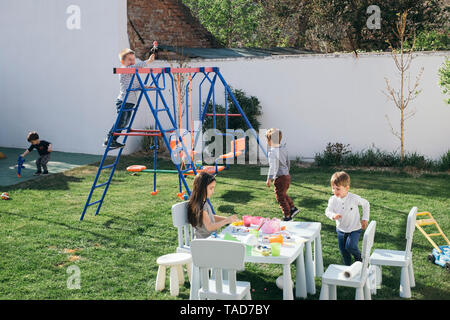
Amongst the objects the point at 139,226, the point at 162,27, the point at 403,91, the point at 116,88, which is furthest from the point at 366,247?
the point at 162,27

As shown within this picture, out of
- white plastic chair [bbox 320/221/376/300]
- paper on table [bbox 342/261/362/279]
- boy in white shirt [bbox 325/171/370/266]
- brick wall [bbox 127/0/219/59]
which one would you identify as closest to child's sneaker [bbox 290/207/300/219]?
boy in white shirt [bbox 325/171/370/266]

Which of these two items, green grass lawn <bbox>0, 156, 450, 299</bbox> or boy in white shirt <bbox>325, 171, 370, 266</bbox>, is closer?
boy in white shirt <bbox>325, 171, 370, 266</bbox>

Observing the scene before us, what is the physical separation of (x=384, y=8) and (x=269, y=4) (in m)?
5.67

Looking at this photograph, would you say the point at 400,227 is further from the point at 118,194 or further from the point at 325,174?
the point at 118,194

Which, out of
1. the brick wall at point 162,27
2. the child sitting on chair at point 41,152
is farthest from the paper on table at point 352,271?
the brick wall at point 162,27

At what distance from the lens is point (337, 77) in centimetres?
1247

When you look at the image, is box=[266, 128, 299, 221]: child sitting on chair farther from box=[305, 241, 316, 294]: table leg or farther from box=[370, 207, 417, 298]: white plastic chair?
box=[370, 207, 417, 298]: white plastic chair

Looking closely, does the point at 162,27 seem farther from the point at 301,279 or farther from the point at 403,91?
the point at 301,279

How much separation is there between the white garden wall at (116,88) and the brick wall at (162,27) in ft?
1.99

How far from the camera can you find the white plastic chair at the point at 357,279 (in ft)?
15.7

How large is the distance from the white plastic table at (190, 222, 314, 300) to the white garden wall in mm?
7416

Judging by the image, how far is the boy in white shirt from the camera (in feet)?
18.5

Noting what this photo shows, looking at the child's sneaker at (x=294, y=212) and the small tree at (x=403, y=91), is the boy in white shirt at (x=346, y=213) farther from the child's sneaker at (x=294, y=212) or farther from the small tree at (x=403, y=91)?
the small tree at (x=403, y=91)
